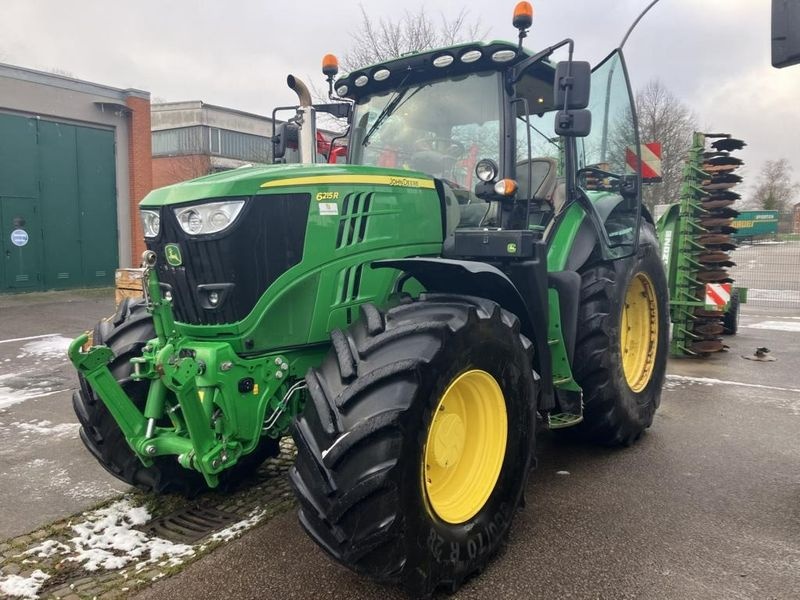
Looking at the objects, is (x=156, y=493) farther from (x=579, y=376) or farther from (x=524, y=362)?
(x=579, y=376)

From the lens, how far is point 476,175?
3801 millimetres

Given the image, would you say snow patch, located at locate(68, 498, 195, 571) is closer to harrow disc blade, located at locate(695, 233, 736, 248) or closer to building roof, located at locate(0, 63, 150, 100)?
harrow disc blade, located at locate(695, 233, 736, 248)

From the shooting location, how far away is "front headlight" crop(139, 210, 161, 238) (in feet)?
9.96

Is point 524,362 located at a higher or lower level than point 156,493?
higher

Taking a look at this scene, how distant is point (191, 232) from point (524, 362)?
1632 mm

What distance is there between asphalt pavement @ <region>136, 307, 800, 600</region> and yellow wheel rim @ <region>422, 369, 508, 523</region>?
0.33m

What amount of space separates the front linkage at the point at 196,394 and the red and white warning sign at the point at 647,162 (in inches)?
120

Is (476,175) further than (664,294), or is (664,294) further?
(664,294)

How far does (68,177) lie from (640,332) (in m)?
14.5

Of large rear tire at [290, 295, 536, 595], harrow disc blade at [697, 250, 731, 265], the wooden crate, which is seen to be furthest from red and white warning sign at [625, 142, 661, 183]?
the wooden crate

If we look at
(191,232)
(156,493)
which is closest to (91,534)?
(156,493)

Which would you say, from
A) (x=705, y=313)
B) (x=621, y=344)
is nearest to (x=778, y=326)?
(x=705, y=313)

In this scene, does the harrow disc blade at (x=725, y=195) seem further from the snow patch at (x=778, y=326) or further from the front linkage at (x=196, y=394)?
the front linkage at (x=196, y=394)

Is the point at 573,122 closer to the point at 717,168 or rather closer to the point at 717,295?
the point at 717,168
